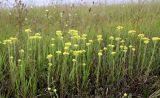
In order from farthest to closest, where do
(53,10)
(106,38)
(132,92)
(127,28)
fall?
(53,10) < (127,28) < (106,38) < (132,92)

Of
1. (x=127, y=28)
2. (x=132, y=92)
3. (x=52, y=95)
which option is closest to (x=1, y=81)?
(x=52, y=95)

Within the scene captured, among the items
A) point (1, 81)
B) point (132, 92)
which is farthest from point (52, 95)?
point (132, 92)

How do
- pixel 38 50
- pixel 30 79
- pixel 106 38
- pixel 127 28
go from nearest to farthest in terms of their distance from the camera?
pixel 30 79 < pixel 38 50 < pixel 106 38 < pixel 127 28

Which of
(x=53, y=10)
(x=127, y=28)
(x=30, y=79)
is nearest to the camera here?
(x=30, y=79)

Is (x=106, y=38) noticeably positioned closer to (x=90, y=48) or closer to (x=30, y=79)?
(x=90, y=48)

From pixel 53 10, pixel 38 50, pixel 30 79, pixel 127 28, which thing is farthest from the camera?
pixel 53 10

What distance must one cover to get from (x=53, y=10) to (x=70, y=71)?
371 cm

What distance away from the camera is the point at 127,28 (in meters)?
5.75

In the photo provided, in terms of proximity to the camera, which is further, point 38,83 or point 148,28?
point 148,28

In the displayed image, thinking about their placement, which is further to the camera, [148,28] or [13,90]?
[148,28]

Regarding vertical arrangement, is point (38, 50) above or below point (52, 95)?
above

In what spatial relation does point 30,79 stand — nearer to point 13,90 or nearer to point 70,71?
point 13,90

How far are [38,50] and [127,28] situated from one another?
161 cm

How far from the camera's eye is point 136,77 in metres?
4.46
